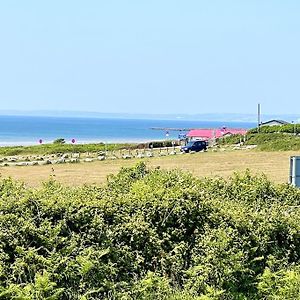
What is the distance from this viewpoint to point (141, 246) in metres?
8.11

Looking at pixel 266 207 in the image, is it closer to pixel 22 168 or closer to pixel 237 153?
pixel 22 168

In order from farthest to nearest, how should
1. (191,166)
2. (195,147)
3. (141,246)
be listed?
(195,147) < (191,166) < (141,246)

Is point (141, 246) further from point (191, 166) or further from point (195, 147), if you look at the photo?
point (195, 147)

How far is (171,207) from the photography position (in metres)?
8.53

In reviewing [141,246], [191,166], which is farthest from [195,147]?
[141,246]

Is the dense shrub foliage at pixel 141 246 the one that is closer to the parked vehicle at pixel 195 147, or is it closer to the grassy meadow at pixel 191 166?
the grassy meadow at pixel 191 166

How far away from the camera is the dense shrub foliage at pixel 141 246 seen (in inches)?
282

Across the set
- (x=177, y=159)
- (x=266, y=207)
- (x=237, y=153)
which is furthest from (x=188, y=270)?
(x=237, y=153)

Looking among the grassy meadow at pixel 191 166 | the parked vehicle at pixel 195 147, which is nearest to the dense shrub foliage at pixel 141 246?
the grassy meadow at pixel 191 166

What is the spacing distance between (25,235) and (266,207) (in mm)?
4077

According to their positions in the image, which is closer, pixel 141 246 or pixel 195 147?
pixel 141 246

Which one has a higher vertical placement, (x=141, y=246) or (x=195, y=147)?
(x=141, y=246)

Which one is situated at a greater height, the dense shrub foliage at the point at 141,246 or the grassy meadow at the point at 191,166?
the dense shrub foliage at the point at 141,246

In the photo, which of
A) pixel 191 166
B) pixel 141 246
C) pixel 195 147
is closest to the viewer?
pixel 141 246
